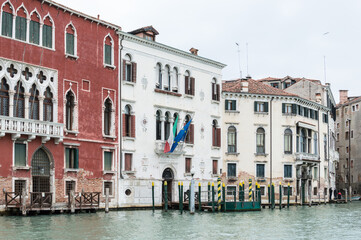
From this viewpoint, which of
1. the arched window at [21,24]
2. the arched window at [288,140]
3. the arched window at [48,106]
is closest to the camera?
the arched window at [21,24]

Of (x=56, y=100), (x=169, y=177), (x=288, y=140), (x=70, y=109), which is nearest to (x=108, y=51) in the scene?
(x=70, y=109)

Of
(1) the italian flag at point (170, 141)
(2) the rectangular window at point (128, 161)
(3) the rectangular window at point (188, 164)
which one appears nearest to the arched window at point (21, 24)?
(2) the rectangular window at point (128, 161)

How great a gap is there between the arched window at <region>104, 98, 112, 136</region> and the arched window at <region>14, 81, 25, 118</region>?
17.7 ft

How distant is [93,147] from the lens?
31.3 metres

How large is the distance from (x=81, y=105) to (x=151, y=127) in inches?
212

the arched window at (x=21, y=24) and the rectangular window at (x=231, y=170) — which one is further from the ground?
the arched window at (x=21, y=24)

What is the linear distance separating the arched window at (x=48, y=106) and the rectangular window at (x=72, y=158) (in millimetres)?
1855

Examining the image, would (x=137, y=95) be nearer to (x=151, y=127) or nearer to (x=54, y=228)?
(x=151, y=127)

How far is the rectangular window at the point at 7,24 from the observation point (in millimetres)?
27172

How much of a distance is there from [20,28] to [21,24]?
0.61 ft

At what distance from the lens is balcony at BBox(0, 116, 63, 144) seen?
26391mm

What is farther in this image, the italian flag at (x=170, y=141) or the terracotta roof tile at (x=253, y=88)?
the terracotta roof tile at (x=253, y=88)

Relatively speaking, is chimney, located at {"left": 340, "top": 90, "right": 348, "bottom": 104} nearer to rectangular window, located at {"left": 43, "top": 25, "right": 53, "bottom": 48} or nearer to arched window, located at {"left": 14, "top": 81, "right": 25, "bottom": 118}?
rectangular window, located at {"left": 43, "top": 25, "right": 53, "bottom": 48}

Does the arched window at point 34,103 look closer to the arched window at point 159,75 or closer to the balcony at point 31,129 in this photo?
the balcony at point 31,129
